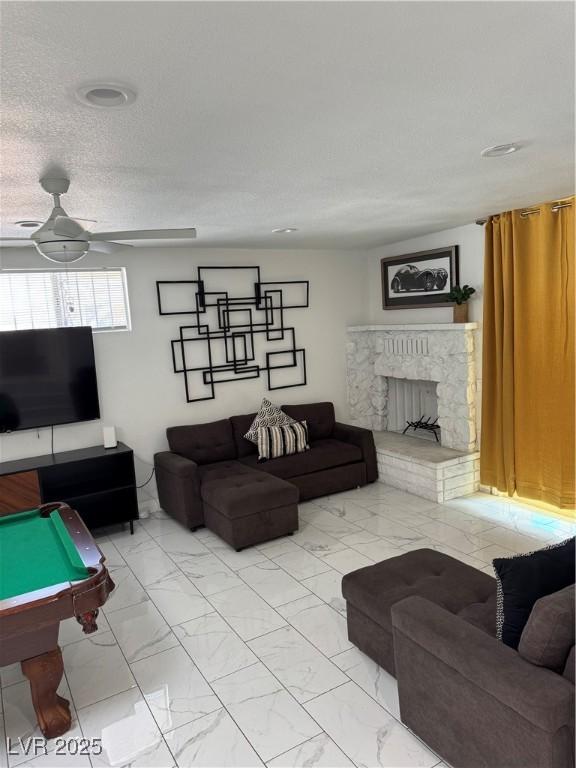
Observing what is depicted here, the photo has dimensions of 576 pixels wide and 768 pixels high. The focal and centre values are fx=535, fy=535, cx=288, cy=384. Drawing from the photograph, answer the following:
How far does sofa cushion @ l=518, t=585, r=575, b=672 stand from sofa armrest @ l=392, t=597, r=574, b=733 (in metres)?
0.04

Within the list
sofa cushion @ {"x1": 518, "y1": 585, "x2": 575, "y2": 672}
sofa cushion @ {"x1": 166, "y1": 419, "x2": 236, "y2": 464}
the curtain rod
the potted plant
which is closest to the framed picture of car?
the potted plant

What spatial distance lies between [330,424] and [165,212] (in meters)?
3.06

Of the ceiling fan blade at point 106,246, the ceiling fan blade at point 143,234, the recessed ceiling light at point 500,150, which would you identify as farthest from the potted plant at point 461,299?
the ceiling fan blade at point 106,246

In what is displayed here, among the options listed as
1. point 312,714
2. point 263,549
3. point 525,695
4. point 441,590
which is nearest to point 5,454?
point 263,549

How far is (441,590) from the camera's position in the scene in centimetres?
257

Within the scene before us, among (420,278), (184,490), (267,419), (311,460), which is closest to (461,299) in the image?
(420,278)

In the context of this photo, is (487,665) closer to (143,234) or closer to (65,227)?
(65,227)

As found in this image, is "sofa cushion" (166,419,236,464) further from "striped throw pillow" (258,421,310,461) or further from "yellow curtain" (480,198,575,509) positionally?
"yellow curtain" (480,198,575,509)

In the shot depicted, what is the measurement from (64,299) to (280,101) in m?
3.56

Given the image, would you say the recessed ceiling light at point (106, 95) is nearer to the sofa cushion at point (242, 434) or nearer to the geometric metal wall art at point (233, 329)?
the geometric metal wall art at point (233, 329)

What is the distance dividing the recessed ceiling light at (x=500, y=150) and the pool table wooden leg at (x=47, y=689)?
301 centimetres

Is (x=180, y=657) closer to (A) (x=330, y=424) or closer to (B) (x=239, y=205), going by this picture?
(B) (x=239, y=205)

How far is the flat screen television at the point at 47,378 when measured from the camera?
4.34 metres

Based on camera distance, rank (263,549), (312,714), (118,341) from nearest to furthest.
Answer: (312,714)
(263,549)
(118,341)
